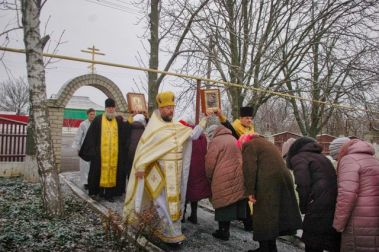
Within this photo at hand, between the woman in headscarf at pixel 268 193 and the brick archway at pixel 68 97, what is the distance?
28.5 feet

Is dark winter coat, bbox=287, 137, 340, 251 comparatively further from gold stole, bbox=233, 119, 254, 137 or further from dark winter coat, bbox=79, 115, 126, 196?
dark winter coat, bbox=79, 115, 126, 196

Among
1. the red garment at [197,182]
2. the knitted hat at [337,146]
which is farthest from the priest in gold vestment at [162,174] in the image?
the knitted hat at [337,146]

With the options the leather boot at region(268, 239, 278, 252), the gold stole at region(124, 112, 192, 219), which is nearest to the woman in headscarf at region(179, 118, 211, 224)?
the gold stole at region(124, 112, 192, 219)

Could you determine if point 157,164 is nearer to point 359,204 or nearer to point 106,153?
point 106,153

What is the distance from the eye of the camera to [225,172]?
4.84 meters

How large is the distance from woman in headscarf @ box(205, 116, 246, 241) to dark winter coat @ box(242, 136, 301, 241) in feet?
1.71

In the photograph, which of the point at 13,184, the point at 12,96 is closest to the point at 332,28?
the point at 13,184

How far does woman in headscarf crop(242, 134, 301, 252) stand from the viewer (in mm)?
4203

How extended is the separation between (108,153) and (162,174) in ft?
7.61

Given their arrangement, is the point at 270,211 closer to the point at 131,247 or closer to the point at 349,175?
the point at 349,175

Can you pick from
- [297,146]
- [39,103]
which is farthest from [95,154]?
[297,146]

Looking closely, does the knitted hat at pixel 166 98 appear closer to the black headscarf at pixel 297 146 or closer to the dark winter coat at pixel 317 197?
the black headscarf at pixel 297 146

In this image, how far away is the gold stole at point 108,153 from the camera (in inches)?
267

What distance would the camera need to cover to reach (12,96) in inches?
1913
